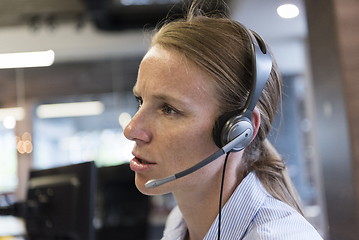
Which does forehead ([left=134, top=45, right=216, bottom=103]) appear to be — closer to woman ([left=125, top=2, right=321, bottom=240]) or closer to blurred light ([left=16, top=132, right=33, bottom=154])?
woman ([left=125, top=2, right=321, bottom=240])

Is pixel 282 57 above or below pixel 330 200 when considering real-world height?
above

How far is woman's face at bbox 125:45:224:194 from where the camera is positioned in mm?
790

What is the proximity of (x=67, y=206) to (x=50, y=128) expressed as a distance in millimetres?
4831

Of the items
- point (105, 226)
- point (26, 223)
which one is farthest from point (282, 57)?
point (26, 223)

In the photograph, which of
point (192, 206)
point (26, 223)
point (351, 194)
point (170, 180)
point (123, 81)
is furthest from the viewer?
point (123, 81)

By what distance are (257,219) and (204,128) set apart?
7.4 inches

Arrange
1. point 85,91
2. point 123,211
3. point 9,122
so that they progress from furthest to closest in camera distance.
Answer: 1. point 85,91
2. point 9,122
3. point 123,211

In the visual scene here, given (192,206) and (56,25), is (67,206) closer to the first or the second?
(192,206)

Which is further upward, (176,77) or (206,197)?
(176,77)

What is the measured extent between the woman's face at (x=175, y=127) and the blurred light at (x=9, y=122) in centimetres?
512

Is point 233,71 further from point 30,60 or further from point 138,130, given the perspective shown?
point 30,60

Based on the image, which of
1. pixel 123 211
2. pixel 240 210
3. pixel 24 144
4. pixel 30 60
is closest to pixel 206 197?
pixel 240 210

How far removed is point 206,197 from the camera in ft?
2.76

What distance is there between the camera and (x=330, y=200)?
1.44 m
